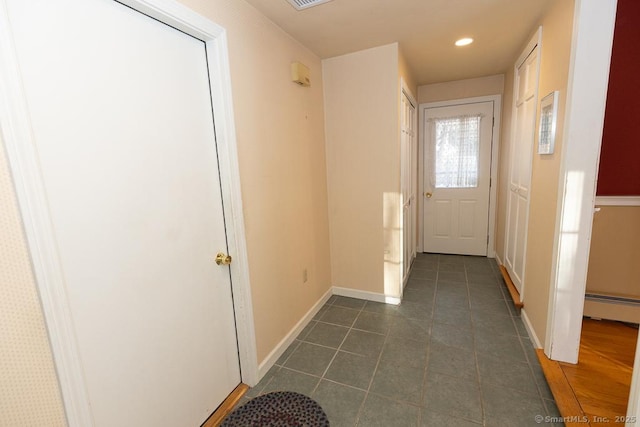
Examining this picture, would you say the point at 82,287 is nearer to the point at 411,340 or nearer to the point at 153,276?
the point at 153,276

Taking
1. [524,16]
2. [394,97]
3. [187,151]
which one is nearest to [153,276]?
[187,151]

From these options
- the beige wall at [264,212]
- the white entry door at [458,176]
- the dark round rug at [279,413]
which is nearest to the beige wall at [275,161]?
the beige wall at [264,212]

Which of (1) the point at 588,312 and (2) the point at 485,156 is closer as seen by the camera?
(1) the point at 588,312

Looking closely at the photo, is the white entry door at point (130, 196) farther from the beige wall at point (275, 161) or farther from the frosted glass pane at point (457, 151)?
the frosted glass pane at point (457, 151)

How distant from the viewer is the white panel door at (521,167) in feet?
8.06

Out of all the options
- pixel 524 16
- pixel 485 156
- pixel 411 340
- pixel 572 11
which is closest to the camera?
pixel 572 11

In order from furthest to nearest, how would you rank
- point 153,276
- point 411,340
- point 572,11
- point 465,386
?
point 411,340 < point 465,386 < point 572,11 < point 153,276

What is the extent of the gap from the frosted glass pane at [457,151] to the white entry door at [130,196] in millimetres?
3430

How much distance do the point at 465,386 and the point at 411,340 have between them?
0.53m

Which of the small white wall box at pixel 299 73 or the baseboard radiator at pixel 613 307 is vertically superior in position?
the small white wall box at pixel 299 73

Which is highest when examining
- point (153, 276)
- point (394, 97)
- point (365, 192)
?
point (394, 97)

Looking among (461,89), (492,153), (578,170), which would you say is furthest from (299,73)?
(492,153)

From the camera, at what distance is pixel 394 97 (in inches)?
102

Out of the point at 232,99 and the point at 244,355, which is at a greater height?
the point at 232,99
